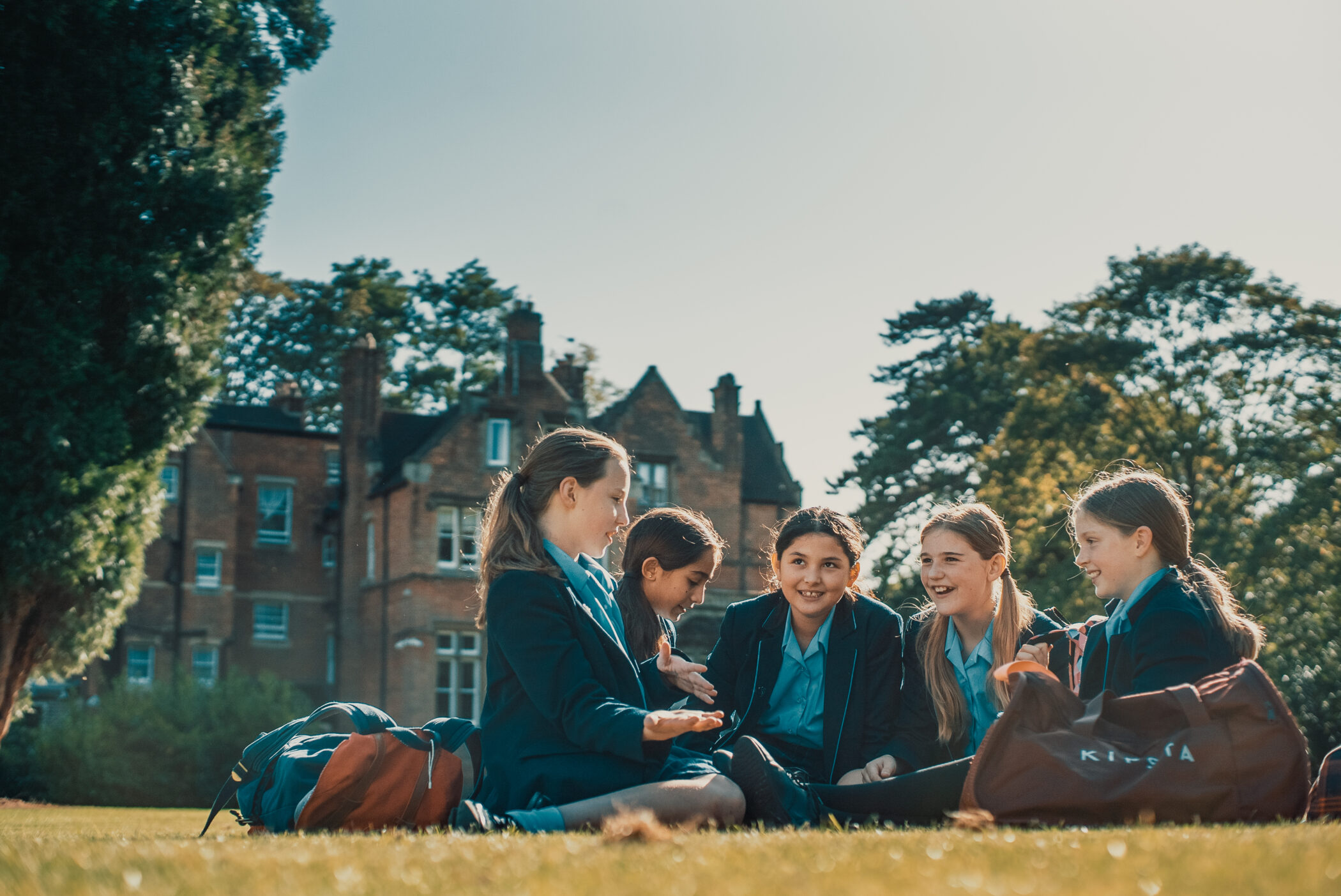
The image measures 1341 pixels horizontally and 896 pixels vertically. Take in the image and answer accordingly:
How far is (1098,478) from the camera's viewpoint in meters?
8.04

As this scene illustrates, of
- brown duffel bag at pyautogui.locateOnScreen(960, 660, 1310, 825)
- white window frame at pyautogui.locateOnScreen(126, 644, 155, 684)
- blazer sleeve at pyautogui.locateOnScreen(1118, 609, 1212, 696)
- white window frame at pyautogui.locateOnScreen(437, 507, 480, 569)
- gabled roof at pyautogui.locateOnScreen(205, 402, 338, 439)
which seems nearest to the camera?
brown duffel bag at pyautogui.locateOnScreen(960, 660, 1310, 825)

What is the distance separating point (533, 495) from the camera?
6285mm

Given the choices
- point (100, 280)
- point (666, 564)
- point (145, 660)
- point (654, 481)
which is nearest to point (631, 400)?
point (654, 481)

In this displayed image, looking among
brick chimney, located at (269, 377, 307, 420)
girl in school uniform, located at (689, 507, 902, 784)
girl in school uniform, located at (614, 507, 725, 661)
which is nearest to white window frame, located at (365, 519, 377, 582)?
brick chimney, located at (269, 377, 307, 420)

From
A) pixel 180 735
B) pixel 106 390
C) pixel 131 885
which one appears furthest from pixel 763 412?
pixel 131 885

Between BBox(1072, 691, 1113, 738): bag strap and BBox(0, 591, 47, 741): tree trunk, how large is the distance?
1809 cm

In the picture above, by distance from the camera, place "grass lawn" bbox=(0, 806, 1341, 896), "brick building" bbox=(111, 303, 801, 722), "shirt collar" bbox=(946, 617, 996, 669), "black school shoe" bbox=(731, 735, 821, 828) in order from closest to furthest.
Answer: "grass lawn" bbox=(0, 806, 1341, 896) < "black school shoe" bbox=(731, 735, 821, 828) < "shirt collar" bbox=(946, 617, 996, 669) < "brick building" bbox=(111, 303, 801, 722)

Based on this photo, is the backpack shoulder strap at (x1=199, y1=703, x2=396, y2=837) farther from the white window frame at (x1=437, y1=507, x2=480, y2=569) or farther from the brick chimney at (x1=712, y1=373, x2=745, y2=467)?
the brick chimney at (x1=712, y1=373, x2=745, y2=467)

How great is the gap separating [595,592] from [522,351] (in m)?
31.6

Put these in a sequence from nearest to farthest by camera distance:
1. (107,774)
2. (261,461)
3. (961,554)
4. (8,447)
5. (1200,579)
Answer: (1200,579) → (961,554) → (8,447) → (107,774) → (261,461)

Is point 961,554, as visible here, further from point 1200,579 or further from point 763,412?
point 763,412

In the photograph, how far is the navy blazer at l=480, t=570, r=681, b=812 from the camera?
17.6ft

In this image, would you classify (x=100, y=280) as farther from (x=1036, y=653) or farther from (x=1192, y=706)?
(x=1192, y=706)

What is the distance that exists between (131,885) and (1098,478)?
632cm
